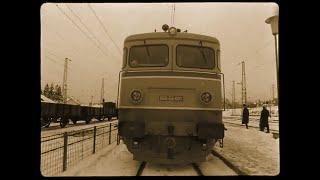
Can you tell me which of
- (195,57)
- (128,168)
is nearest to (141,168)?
(128,168)

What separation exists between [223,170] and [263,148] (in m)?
3.35

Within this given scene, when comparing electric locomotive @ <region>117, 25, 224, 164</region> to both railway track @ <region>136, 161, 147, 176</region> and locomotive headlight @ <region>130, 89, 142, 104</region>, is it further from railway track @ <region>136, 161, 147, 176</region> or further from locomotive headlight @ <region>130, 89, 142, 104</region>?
railway track @ <region>136, 161, 147, 176</region>

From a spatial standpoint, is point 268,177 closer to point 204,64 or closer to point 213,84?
point 213,84

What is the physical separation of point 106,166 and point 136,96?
6.38ft

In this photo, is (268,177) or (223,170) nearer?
(268,177)

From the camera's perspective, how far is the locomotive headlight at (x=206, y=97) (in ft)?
24.5

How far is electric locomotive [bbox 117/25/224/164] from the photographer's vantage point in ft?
24.1

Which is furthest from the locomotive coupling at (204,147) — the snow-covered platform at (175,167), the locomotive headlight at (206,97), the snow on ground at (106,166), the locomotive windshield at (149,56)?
the locomotive windshield at (149,56)

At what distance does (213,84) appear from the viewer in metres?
7.74

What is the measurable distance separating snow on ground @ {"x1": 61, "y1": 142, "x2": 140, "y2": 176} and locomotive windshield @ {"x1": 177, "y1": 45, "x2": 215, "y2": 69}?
2.85 m

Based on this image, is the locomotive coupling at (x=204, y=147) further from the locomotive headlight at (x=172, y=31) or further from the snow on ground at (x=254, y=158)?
the locomotive headlight at (x=172, y=31)

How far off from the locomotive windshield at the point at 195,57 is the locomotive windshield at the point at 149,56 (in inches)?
13.8

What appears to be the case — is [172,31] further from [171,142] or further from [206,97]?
[171,142]
